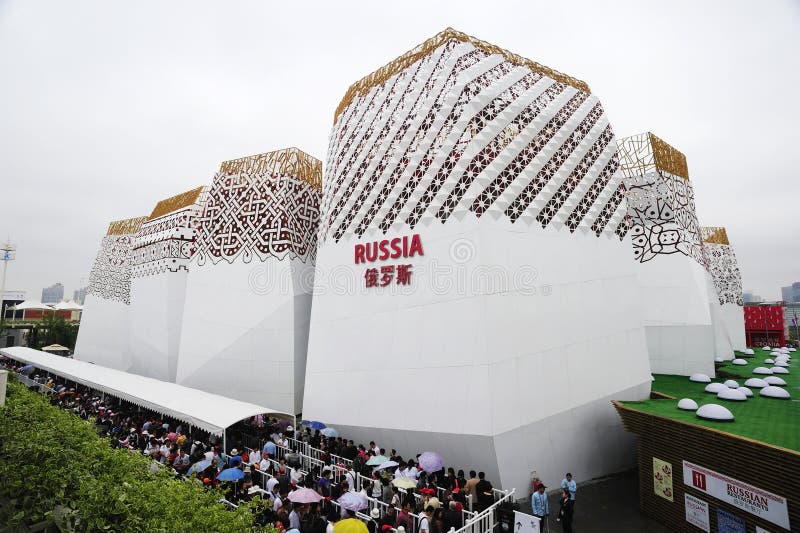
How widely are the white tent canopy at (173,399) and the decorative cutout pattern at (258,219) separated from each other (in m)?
5.32

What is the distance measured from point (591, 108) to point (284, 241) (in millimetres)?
11875

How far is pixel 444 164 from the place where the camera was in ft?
35.4

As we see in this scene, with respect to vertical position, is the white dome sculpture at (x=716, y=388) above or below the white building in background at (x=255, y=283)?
below

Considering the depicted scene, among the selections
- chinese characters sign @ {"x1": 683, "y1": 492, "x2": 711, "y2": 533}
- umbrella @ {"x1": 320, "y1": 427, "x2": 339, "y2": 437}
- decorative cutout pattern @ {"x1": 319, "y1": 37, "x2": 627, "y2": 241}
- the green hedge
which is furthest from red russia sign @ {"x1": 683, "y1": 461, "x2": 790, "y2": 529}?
umbrella @ {"x1": 320, "y1": 427, "x2": 339, "y2": 437}

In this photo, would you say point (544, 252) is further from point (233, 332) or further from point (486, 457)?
point (233, 332)

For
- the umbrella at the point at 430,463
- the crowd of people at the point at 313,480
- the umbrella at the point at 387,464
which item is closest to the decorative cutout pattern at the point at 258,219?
the crowd of people at the point at 313,480

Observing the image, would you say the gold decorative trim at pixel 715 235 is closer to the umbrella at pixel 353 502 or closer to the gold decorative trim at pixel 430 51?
the gold decorative trim at pixel 430 51

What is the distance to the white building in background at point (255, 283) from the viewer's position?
15.4m

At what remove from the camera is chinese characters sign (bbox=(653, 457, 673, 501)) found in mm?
8453

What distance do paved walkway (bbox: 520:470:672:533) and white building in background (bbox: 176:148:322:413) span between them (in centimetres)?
987

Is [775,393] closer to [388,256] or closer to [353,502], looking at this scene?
[388,256]

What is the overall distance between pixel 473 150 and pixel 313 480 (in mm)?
8496

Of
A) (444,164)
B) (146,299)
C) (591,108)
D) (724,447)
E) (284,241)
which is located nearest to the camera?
(724,447)

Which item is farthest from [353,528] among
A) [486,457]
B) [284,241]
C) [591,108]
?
[591,108]
